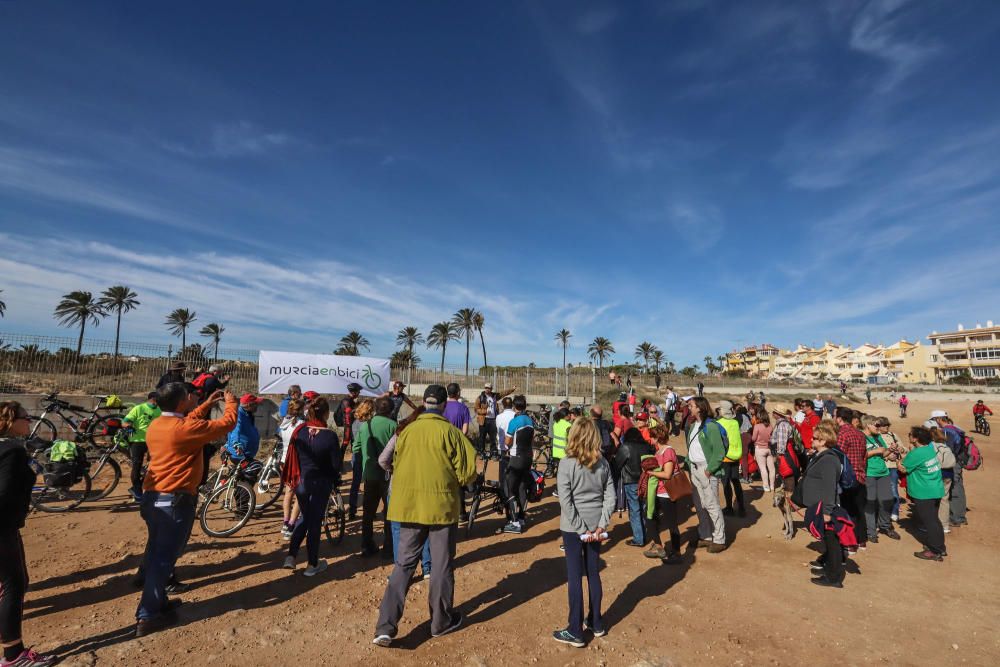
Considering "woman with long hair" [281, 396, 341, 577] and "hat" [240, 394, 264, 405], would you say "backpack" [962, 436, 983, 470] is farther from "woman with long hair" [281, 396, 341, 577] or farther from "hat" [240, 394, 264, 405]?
"hat" [240, 394, 264, 405]

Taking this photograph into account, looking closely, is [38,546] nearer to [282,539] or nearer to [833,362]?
[282,539]

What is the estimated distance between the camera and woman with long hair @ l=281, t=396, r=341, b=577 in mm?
5020

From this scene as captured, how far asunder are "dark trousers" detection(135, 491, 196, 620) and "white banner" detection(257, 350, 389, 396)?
1154cm

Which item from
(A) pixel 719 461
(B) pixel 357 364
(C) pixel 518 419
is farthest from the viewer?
(B) pixel 357 364

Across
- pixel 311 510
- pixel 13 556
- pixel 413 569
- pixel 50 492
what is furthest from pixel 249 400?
pixel 413 569

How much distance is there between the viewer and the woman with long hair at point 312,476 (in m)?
5.02

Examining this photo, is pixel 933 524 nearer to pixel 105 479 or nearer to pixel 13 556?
pixel 13 556

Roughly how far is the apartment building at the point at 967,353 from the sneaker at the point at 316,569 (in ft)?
372

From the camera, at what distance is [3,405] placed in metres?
3.57

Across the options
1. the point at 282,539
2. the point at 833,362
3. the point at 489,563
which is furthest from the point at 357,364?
the point at 833,362

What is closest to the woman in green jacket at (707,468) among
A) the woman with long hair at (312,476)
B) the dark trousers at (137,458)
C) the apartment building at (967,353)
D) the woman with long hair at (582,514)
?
the woman with long hair at (582,514)

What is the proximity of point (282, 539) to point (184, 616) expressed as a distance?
215 centimetres

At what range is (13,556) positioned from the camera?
327 cm

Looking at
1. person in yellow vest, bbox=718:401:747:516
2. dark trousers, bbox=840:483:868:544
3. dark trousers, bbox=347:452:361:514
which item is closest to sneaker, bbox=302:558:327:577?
dark trousers, bbox=347:452:361:514
